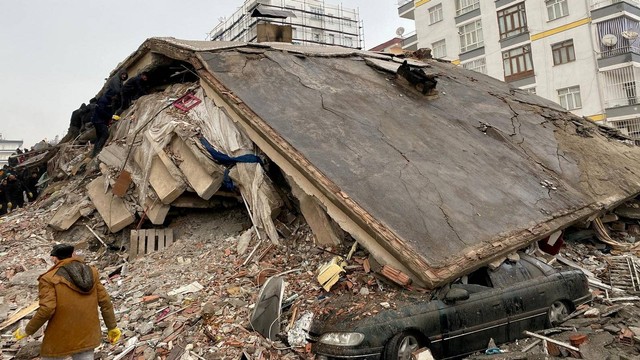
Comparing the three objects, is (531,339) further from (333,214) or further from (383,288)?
(333,214)

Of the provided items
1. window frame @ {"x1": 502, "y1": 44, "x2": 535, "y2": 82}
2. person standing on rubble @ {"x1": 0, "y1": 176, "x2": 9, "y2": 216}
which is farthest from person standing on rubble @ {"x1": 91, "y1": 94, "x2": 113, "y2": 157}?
window frame @ {"x1": 502, "y1": 44, "x2": 535, "y2": 82}

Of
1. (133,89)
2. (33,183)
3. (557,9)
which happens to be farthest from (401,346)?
(557,9)

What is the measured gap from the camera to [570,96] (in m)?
22.9

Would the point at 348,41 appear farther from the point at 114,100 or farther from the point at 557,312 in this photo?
the point at 557,312

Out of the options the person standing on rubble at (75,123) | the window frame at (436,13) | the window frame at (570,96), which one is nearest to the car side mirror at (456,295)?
the person standing on rubble at (75,123)

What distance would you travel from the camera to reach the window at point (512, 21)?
80.9ft

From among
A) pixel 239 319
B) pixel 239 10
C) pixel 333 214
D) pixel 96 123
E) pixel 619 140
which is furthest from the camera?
pixel 239 10

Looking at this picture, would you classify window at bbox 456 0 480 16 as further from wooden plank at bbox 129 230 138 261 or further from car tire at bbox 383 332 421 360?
car tire at bbox 383 332 421 360

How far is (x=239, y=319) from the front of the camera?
14.9ft

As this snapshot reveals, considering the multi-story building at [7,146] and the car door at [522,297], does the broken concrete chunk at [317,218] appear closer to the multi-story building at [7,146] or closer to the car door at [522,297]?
the car door at [522,297]

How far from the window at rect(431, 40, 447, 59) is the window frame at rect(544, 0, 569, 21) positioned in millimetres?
6883

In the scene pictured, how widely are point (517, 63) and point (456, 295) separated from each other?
25121 millimetres

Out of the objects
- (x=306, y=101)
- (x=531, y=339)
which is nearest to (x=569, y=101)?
(x=306, y=101)

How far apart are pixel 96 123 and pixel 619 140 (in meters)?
14.2
